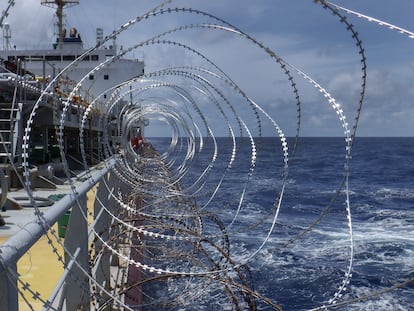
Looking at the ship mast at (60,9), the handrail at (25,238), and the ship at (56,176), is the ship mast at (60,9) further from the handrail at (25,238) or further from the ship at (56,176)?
the handrail at (25,238)

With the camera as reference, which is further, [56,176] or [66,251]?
[56,176]

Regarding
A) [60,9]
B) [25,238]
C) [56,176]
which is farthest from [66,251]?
[60,9]

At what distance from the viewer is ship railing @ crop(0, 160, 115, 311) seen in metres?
2.18

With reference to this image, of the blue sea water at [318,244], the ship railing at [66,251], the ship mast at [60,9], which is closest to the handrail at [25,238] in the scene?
the ship railing at [66,251]

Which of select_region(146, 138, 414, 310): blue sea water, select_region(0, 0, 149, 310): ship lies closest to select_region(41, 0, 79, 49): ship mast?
select_region(0, 0, 149, 310): ship

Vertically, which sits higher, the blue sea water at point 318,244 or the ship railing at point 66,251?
the ship railing at point 66,251

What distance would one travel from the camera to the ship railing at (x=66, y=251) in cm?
218

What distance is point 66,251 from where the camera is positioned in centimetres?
324

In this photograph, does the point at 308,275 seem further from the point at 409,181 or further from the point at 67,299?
the point at 409,181

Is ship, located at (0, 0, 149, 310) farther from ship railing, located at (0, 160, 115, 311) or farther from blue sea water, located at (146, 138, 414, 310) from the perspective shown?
blue sea water, located at (146, 138, 414, 310)

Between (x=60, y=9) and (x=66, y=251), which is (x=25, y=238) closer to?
(x=66, y=251)

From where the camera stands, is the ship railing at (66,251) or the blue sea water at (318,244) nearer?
the ship railing at (66,251)

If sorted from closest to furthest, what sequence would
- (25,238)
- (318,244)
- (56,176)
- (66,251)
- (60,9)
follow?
(25,238) → (66,251) → (318,244) → (56,176) → (60,9)

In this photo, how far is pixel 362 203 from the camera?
24.5 m
